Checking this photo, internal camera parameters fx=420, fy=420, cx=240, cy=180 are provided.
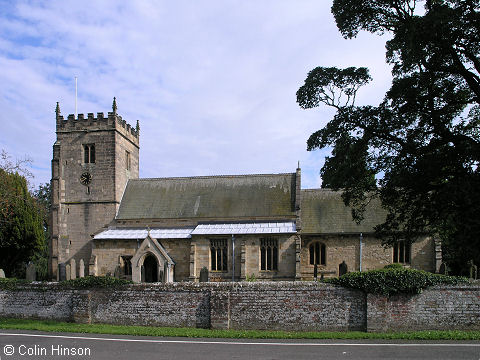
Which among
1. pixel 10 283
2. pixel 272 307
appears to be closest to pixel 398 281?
pixel 272 307

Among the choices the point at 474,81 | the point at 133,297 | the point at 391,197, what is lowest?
the point at 133,297

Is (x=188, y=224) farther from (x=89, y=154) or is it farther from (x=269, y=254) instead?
(x=89, y=154)

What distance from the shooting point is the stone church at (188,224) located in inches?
1166

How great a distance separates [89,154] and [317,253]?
787 inches

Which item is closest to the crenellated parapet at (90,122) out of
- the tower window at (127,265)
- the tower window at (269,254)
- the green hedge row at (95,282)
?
the tower window at (127,265)

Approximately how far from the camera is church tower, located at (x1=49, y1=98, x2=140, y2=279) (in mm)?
33469

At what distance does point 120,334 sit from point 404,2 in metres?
15.8

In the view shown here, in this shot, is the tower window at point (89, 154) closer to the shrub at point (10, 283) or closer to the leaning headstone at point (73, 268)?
the leaning headstone at point (73, 268)

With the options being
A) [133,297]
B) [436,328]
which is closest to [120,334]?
[133,297]

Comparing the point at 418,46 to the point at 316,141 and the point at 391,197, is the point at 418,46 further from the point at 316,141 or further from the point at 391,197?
the point at 391,197

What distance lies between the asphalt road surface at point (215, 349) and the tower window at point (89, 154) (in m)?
21.5

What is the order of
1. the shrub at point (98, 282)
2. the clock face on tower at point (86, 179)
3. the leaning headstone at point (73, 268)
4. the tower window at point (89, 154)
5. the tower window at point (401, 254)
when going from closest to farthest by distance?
the shrub at point (98, 282) < the tower window at point (401, 254) < the leaning headstone at point (73, 268) < the clock face on tower at point (86, 179) < the tower window at point (89, 154)

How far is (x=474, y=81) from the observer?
48.4ft

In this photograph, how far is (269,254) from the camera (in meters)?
30.1
